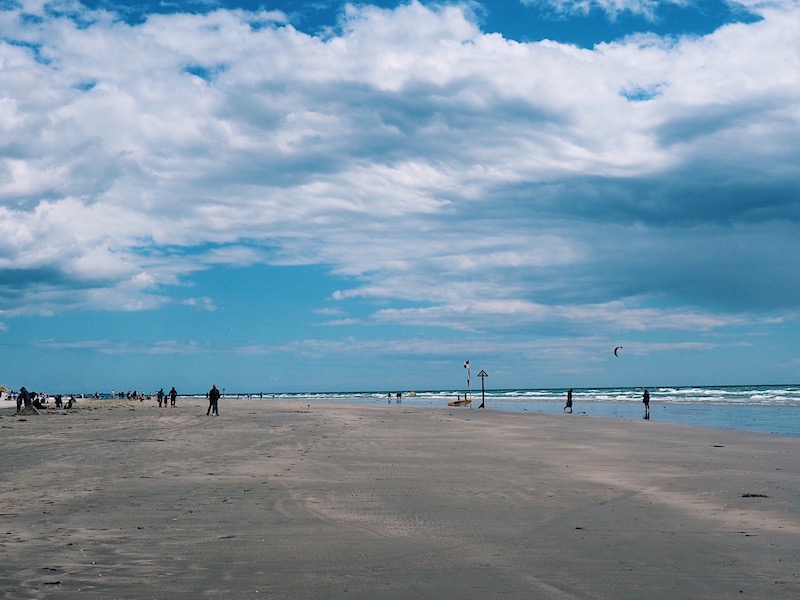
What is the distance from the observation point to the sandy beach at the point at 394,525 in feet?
22.1

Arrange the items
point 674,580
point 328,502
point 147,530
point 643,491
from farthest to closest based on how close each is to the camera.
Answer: point 643,491
point 328,502
point 147,530
point 674,580

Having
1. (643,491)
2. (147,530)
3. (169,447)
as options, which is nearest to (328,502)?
(147,530)

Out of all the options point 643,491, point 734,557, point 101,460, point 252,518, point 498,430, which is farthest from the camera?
point 498,430

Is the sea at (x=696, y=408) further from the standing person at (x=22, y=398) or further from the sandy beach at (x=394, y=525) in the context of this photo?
the standing person at (x=22, y=398)

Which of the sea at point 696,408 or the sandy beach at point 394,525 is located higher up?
the sandy beach at point 394,525

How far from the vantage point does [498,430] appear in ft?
105

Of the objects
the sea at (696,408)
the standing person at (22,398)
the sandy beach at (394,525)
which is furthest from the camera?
the standing person at (22,398)

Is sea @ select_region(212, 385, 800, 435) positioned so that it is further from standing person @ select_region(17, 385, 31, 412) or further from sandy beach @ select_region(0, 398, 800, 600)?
standing person @ select_region(17, 385, 31, 412)

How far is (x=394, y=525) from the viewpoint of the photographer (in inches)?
377

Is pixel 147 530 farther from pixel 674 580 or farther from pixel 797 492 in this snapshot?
pixel 797 492

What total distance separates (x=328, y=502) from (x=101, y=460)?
8.52m

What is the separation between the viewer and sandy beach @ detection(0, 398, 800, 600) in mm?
6746

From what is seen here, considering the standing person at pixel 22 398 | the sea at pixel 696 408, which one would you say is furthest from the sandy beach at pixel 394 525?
the standing person at pixel 22 398

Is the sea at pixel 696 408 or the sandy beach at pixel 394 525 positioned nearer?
the sandy beach at pixel 394 525
